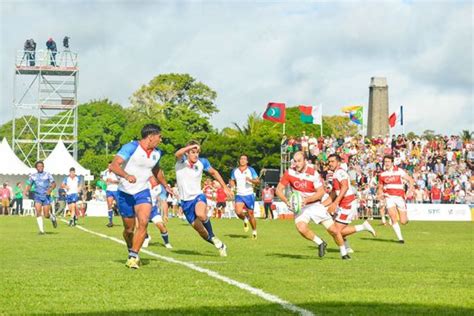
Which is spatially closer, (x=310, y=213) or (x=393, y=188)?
(x=310, y=213)

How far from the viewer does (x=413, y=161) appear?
5269 cm

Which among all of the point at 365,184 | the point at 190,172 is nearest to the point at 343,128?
the point at 365,184

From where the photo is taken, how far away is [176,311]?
339 inches

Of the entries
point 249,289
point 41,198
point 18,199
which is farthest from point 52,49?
point 249,289

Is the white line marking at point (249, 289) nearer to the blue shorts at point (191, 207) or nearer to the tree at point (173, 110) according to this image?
the blue shorts at point (191, 207)

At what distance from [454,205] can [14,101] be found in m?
55.4

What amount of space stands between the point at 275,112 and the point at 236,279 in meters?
60.3

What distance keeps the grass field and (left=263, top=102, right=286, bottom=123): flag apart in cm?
5231

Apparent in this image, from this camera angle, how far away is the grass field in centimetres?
898

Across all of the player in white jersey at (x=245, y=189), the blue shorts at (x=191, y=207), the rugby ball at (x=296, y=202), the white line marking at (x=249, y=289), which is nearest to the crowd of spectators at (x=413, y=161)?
the player in white jersey at (x=245, y=189)

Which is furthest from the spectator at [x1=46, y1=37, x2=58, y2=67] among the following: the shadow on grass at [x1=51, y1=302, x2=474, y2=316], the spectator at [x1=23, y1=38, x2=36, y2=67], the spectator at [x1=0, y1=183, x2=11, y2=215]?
the shadow on grass at [x1=51, y1=302, x2=474, y2=316]

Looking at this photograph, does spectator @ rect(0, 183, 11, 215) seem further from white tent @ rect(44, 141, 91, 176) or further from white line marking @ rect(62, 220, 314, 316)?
white line marking @ rect(62, 220, 314, 316)

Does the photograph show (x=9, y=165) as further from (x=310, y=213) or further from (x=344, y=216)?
(x=310, y=213)

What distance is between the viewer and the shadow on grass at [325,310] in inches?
335
